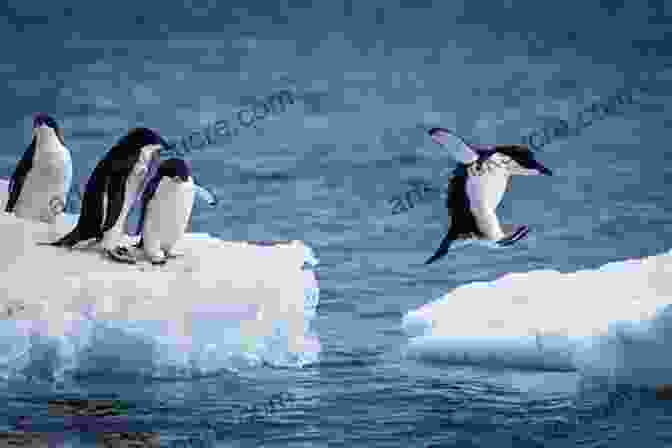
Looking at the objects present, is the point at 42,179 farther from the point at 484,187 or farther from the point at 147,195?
the point at 484,187

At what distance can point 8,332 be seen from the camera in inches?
533

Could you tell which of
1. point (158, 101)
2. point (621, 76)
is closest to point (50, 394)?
point (158, 101)

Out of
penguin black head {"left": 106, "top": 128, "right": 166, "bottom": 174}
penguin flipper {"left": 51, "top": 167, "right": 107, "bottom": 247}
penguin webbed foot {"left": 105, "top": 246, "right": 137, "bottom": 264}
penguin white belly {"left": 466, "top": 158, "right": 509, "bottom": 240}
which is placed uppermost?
penguin black head {"left": 106, "top": 128, "right": 166, "bottom": 174}

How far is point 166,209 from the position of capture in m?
14.9

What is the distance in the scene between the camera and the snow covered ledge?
13.6m

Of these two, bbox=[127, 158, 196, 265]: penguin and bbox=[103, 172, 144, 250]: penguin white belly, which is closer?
bbox=[127, 158, 196, 265]: penguin

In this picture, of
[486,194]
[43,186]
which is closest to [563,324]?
[486,194]

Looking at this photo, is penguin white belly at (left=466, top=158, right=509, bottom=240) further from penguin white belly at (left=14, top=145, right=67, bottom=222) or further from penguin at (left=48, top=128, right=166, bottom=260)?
penguin white belly at (left=14, top=145, right=67, bottom=222)

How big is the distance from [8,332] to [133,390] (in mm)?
1066

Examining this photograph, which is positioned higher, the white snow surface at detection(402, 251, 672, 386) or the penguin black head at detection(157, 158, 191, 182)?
the penguin black head at detection(157, 158, 191, 182)

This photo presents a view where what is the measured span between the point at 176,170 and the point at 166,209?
13.3 inches

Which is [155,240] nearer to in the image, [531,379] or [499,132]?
[531,379]

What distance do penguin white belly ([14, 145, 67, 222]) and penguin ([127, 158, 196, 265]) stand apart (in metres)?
1.53

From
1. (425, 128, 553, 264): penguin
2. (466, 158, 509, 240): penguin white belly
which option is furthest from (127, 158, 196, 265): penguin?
(466, 158, 509, 240): penguin white belly
